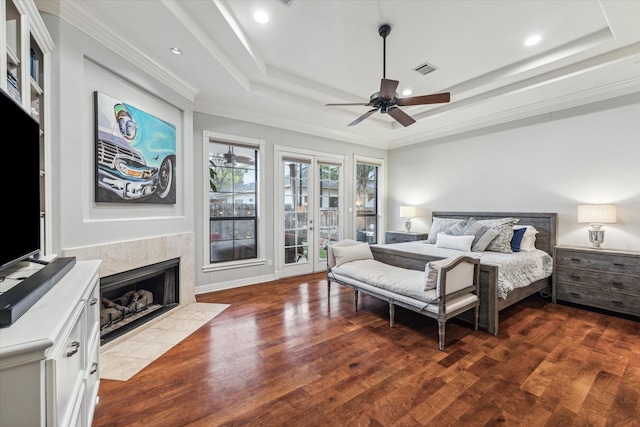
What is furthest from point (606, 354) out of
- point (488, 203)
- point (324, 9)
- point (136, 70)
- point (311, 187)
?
point (136, 70)

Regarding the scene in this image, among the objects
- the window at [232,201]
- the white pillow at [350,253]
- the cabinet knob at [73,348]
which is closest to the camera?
the cabinet knob at [73,348]

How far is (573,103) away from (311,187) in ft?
13.1

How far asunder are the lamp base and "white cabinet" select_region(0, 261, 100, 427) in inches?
197

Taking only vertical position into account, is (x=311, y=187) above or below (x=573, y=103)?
below

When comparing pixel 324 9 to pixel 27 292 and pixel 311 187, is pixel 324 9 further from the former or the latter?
pixel 311 187

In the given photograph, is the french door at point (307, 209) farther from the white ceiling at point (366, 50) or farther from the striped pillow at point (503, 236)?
the striped pillow at point (503, 236)

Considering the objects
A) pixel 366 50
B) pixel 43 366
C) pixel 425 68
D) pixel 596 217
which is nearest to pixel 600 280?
pixel 596 217

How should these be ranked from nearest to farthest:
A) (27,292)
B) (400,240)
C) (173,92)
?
(27,292) < (173,92) < (400,240)

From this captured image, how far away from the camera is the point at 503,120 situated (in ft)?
14.7

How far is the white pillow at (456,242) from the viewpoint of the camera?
12.9 ft

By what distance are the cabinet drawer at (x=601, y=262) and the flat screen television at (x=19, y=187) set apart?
5077mm

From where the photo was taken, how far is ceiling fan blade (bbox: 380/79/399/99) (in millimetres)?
2643

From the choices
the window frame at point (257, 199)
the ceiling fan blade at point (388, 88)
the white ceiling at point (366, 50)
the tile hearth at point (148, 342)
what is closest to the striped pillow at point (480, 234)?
the white ceiling at point (366, 50)

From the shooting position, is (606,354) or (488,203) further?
(488,203)
